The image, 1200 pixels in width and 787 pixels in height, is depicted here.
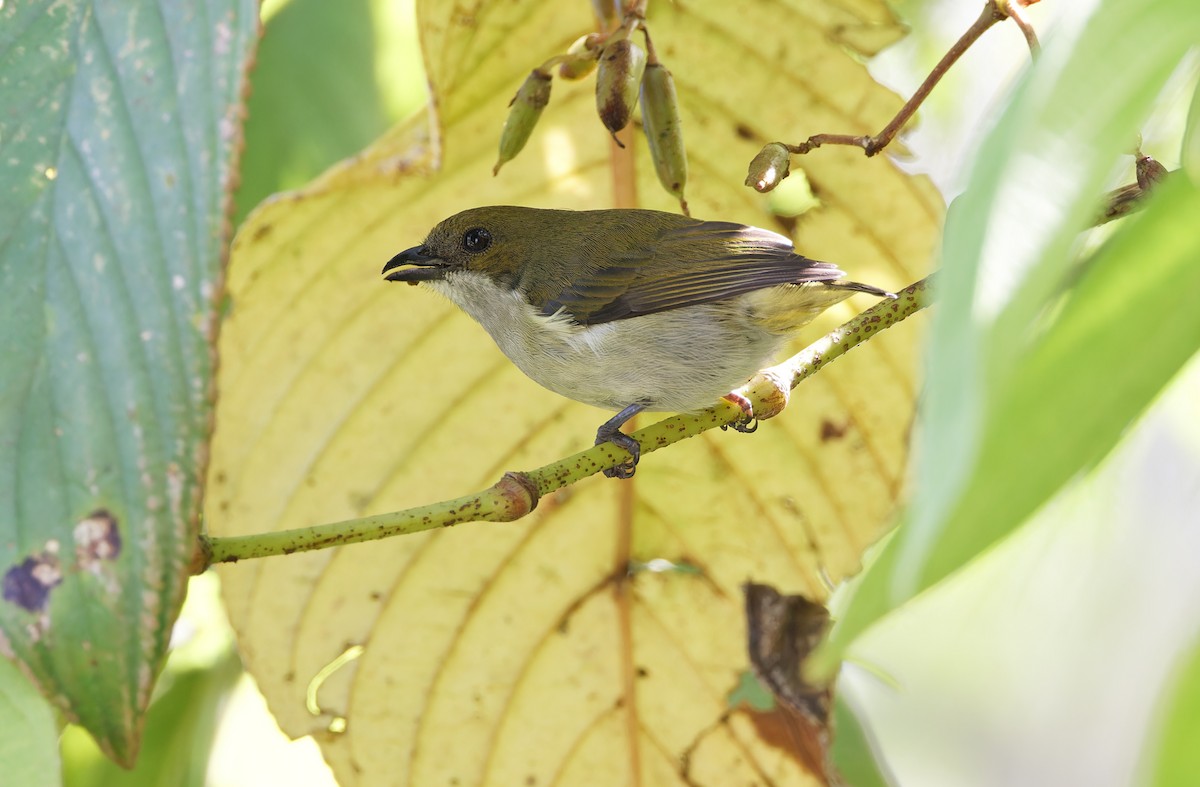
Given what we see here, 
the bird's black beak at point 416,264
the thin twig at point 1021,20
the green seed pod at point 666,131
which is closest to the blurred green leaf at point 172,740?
the bird's black beak at point 416,264

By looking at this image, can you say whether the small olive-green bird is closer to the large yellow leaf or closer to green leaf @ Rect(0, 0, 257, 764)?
the large yellow leaf

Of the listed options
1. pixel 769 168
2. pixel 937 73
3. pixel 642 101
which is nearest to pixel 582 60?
pixel 642 101

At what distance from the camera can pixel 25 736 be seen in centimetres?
132

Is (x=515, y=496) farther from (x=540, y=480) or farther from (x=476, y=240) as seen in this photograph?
(x=476, y=240)

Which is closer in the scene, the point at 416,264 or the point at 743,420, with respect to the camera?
the point at 743,420

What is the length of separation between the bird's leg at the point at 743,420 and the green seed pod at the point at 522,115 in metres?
0.76

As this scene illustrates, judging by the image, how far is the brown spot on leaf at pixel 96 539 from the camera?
138cm

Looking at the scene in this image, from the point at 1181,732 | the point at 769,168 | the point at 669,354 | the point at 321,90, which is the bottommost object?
the point at 1181,732

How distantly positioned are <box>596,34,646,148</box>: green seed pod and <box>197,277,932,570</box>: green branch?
0.49 metres

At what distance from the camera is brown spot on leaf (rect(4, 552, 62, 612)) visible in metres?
1.35

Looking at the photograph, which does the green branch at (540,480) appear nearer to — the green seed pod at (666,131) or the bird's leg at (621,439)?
the bird's leg at (621,439)

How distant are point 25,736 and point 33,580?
0.16 m

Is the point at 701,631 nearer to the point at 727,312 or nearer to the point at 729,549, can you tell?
the point at 729,549

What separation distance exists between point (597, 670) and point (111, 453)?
130 cm
